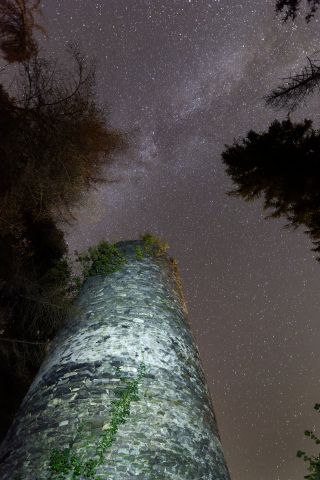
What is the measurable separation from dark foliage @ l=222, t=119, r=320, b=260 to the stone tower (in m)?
3.41

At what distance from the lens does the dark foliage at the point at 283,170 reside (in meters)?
5.75

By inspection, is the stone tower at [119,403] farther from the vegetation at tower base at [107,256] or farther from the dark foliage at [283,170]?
the dark foliage at [283,170]

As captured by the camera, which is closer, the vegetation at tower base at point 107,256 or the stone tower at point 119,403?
the stone tower at point 119,403

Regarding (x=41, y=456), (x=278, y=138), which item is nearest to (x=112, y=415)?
(x=41, y=456)

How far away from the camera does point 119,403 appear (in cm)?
646

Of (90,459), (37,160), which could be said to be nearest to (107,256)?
(37,160)

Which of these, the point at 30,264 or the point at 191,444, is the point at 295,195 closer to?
the point at 191,444

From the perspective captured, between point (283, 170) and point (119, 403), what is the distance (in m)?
4.50

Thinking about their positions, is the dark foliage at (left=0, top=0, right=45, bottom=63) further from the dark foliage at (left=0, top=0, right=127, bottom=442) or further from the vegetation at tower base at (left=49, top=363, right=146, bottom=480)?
the vegetation at tower base at (left=49, top=363, right=146, bottom=480)

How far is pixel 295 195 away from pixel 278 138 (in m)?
0.90

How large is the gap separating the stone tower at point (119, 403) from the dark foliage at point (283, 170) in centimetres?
341

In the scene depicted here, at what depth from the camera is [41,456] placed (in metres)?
5.96

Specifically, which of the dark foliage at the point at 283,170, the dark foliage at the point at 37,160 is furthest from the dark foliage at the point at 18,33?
the dark foliage at the point at 283,170

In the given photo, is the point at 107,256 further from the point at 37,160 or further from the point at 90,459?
the point at 90,459
